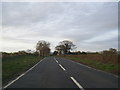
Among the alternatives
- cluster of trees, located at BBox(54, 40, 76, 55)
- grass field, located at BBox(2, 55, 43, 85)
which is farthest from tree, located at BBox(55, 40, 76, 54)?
grass field, located at BBox(2, 55, 43, 85)

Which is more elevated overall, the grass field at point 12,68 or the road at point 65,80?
the road at point 65,80

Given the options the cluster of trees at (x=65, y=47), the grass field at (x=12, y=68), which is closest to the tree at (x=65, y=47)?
the cluster of trees at (x=65, y=47)

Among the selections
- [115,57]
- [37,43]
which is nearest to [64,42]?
[37,43]

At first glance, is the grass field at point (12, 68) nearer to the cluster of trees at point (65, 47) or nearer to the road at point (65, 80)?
the road at point (65, 80)

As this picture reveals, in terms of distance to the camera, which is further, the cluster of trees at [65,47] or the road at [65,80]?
the cluster of trees at [65,47]

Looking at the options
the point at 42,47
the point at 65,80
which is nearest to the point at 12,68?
the point at 65,80

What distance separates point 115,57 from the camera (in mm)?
29094

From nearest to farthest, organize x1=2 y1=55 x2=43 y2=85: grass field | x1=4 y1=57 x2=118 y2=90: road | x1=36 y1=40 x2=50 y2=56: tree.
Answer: x1=4 y1=57 x2=118 y2=90: road
x1=2 y1=55 x2=43 y2=85: grass field
x1=36 y1=40 x2=50 y2=56: tree

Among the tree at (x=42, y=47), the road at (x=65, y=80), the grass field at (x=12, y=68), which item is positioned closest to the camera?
the road at (x=65, y=80)

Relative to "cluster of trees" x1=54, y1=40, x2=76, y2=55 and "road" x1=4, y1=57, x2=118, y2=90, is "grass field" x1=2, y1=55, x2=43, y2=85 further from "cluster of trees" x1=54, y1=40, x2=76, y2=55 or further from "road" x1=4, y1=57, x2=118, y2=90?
"cluster of trees" x1=54, y1=40, x2=76, y2=55

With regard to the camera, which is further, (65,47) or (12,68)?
(65,47)

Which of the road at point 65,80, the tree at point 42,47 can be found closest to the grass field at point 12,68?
the road at point 65,80

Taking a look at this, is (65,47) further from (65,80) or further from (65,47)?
(65,80)

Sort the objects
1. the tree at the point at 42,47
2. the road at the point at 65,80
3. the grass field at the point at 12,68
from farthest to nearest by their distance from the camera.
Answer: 1. the tree at the point at 42,47
2. the grass field at the point at 12,68
3. the road at the point at 65,80
